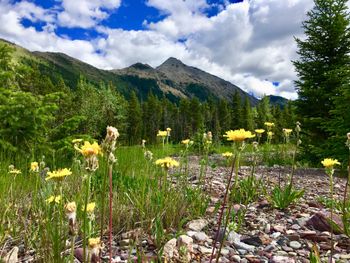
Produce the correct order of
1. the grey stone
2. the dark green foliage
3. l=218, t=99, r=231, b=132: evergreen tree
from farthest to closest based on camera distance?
l=218, t=99, r=231, b=132: evergreen tree → the dark green foliage → the grey stone

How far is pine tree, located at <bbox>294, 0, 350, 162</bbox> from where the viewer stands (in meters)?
11.1

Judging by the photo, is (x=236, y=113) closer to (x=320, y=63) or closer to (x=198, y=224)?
(x=320, y=63)

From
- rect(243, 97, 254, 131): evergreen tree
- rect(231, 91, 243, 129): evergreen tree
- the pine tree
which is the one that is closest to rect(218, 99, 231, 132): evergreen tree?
rect(231, 91, 243, 129): evergreen tree

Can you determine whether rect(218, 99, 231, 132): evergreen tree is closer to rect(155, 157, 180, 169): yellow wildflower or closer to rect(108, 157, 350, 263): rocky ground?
rect(108, 157, 350, 263): rocky ground

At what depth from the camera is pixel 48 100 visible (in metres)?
6.87

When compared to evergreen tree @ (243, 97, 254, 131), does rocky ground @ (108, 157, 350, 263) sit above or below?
below

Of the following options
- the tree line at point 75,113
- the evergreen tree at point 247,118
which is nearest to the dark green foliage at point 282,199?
the tree line at point 75,113

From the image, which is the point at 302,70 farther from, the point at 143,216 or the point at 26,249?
the point at 26,249

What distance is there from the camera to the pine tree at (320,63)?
1109 centimetres

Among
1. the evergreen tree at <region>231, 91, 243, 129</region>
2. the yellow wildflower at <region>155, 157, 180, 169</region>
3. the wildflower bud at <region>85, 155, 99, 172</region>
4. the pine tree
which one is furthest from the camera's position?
the evergreen tree at <region>231, 91, 243, 129</region>

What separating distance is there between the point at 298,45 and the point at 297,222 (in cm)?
1055

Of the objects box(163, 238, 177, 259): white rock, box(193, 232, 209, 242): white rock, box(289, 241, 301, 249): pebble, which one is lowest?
box(289, 241, 301, 249): pebble

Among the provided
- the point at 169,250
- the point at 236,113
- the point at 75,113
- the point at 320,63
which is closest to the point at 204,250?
the point at 169,250

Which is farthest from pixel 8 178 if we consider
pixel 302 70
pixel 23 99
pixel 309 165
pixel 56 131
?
pixel 302 70
